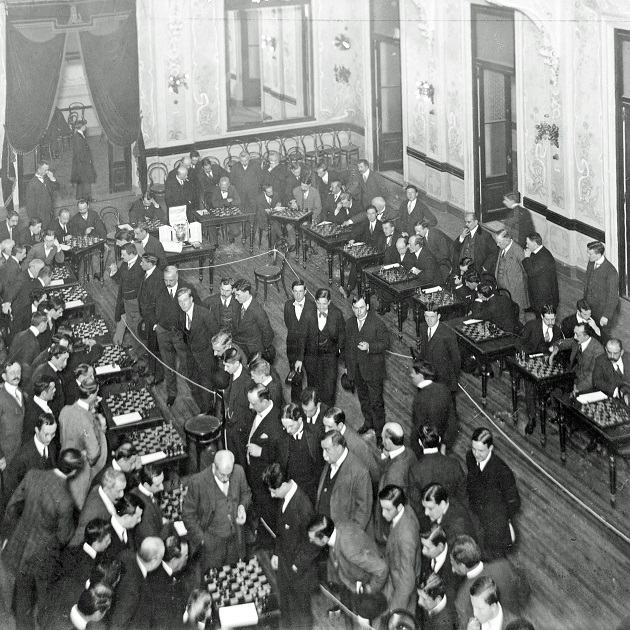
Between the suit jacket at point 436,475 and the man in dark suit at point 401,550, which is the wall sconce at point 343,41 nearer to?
the suit jacket at point 436,475

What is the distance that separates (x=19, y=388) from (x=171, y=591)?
3.21 m

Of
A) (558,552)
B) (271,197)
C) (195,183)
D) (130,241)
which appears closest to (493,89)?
(271,197)

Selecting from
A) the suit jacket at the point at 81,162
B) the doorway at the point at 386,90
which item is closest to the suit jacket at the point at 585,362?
the doorway at the point at 386,90

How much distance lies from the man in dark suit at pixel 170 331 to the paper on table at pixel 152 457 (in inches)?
104

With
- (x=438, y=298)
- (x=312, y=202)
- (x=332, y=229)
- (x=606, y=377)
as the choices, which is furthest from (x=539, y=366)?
(x=312, y=202)

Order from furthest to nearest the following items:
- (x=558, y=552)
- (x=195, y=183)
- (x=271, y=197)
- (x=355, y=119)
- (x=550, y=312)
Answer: (x=355, y=119) → (x=195, y=183) → (x=271, y=197) → (x=550, y=312) → (x=558, y=552)

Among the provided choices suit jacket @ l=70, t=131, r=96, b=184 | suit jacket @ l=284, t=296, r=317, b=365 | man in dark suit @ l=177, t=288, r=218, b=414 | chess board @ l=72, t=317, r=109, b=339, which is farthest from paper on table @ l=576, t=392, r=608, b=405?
suit jacket @ l=70, t=131, r=96, b=184

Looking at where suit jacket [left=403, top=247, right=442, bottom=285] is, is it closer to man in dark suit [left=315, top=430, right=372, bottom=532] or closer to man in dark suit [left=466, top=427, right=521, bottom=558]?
man in dark suit [left=466, top=427, right=521, bottom=558]

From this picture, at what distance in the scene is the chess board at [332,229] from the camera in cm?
1365

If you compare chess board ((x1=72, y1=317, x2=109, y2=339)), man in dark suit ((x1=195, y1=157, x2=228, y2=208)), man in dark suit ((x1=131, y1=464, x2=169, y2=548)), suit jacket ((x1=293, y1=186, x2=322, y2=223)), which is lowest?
man in dark suit ((x1=131, y1=464, x2=169, y2=548))

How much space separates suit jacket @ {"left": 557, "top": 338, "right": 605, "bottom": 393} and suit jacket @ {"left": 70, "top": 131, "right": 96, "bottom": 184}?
11245 millimetres

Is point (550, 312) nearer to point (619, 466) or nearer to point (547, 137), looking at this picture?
point (619, 466)

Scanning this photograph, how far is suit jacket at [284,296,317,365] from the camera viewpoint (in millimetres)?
9617

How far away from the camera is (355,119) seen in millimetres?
19953
